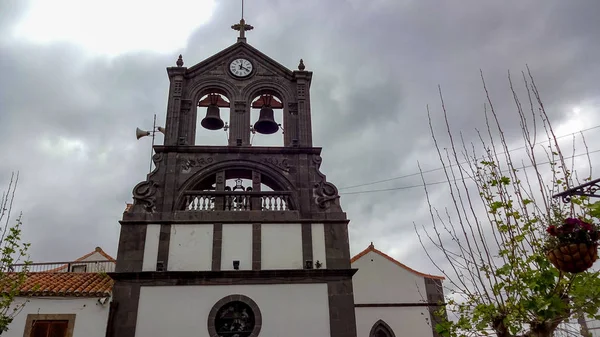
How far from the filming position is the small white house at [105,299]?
13047 millimetres

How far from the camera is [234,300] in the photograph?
532 inches

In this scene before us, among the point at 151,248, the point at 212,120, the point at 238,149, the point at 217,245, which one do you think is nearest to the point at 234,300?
the point at 217,245

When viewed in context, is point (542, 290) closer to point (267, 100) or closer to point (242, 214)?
point (242, 214)

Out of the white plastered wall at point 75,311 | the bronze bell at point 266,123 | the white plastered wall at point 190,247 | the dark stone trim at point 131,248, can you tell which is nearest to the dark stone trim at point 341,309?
the white plastered wall at point 190,247

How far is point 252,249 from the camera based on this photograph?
1418 centimetres

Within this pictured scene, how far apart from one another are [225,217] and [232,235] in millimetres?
603

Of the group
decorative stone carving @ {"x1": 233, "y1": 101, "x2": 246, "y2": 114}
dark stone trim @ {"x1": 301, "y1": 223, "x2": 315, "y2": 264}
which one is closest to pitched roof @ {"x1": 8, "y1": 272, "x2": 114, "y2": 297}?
dark stone trim @ {"x1": 301, "y1": 223, "x2": 315, "y2": 264}

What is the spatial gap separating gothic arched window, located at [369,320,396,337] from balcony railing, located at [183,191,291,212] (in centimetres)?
819

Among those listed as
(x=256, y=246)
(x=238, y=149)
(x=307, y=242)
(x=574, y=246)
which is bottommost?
(x=574, y=246)

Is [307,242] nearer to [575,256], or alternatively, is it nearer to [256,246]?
[256,246]

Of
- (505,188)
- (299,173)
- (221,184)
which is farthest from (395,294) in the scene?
(505,188)

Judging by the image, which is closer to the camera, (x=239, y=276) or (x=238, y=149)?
(x=239, y=276)

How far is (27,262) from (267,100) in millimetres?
9220

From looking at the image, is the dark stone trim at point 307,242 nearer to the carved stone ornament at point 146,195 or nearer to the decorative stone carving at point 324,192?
the decorative stone carving at point 324,192
